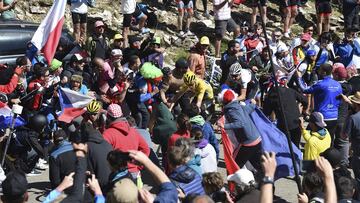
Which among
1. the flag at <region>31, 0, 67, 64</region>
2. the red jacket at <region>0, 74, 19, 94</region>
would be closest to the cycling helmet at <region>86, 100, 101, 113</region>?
the flag at <region>31, 0, 67, 64</region>

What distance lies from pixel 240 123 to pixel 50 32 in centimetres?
332

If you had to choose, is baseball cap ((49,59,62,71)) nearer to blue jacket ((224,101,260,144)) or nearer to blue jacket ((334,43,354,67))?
blue jacket ((224,101,260,144))

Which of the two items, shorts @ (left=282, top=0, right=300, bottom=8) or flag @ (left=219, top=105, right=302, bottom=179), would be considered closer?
flag @ (left=219, top=105, right=302, bottom=179)

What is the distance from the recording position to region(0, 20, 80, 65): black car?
48.6ft

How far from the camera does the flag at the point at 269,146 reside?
1073cm

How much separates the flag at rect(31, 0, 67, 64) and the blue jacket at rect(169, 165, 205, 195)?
4.33 metres

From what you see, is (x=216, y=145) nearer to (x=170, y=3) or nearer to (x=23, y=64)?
(x=23, y=64)

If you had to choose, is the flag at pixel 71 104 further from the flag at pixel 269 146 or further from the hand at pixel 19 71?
the flag at pixel 269 146

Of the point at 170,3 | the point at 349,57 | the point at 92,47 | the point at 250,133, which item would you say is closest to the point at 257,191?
the point at 250,133

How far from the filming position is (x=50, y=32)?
39.1ft

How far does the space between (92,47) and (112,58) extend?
153 cm

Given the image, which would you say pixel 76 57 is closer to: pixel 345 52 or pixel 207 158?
pixel 207 158

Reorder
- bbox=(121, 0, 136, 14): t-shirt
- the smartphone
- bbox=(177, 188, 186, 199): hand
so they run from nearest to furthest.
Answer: bbox=(177, 188, 186, 199): hand
the smartphone
bbox=(121, 0, 136, 14): t-shirt

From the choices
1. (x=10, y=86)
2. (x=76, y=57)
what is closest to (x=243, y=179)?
(x=10, y=86)
